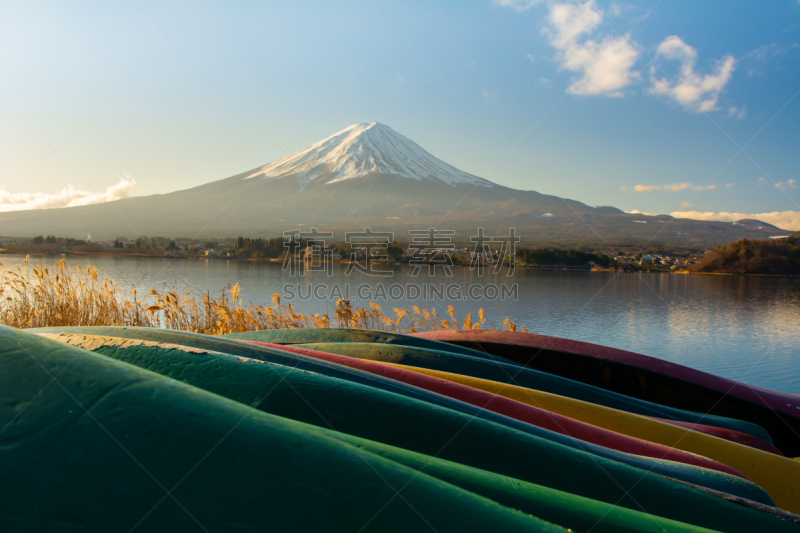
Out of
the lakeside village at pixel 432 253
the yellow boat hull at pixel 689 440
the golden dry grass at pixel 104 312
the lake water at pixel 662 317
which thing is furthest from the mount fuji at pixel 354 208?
the yellow boat hull at pixel 689 440

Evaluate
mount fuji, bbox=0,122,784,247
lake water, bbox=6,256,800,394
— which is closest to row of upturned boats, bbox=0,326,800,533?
lake water, bbox=6,256,800,394

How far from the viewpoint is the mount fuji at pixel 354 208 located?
80750 mm

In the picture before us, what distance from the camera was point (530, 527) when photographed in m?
0.64

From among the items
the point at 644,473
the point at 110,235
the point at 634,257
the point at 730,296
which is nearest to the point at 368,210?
the point at 110,235

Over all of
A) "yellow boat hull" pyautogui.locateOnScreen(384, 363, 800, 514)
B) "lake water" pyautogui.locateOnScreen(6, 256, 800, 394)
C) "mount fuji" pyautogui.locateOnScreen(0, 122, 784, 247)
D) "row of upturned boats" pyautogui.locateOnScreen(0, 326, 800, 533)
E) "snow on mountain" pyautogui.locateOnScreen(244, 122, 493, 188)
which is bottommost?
"lake water" pyautogui.locateOnScreen(6, 256, 800, 394)

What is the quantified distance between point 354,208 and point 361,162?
1079 centimetres

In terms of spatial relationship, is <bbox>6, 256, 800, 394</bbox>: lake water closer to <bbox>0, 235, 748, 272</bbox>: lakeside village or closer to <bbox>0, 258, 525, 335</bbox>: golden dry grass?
<bbox>0, 258, 525, 335</bbox>: golden dry grass

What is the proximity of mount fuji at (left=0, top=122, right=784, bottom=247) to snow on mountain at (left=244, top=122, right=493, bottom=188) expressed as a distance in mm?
225

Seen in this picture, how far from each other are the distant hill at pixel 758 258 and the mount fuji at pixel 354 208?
3781 centimetres

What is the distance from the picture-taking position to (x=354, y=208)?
88.8m

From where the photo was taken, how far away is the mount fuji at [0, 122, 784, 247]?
80.8 meters

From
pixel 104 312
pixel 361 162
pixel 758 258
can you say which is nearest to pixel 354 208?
pixel 361 162

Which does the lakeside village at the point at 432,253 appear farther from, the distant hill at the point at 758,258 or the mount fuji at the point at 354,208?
the mount fuji at the point at 354,208

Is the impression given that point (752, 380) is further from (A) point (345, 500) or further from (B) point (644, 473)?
(A) point (345, 500)
